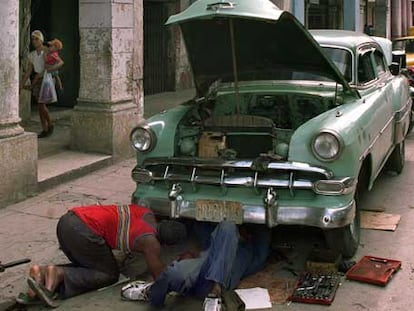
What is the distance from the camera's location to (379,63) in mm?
7676

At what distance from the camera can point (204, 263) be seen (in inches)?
169

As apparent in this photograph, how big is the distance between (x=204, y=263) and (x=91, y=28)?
5.40 metres

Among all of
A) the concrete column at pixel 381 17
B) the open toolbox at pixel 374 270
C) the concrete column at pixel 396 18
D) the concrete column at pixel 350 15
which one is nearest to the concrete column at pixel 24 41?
the open toolbox at pixel 374 270

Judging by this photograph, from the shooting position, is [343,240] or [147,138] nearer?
[343,240]

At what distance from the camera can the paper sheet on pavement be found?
452 cm

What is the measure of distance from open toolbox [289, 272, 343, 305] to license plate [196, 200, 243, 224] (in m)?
0.65

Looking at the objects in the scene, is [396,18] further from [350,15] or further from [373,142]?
[373,142]

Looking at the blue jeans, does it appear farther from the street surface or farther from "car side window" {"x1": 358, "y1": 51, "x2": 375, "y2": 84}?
"car side window" {"x1": 358, "y1": 51, "x2": 375, "y2": 84}

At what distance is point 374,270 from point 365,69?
257 centimetres

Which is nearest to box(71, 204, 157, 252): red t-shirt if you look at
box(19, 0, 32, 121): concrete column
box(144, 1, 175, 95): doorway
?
box(19, 0, 32, 121): concrete column

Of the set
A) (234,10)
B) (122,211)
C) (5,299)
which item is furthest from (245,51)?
(5,299)

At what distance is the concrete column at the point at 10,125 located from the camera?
6.74m

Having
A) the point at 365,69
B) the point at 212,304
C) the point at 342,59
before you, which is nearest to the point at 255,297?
the point at 212,304

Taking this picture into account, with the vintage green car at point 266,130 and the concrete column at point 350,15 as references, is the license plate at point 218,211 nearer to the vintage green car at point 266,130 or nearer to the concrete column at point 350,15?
the vintage green car at point 266,130
